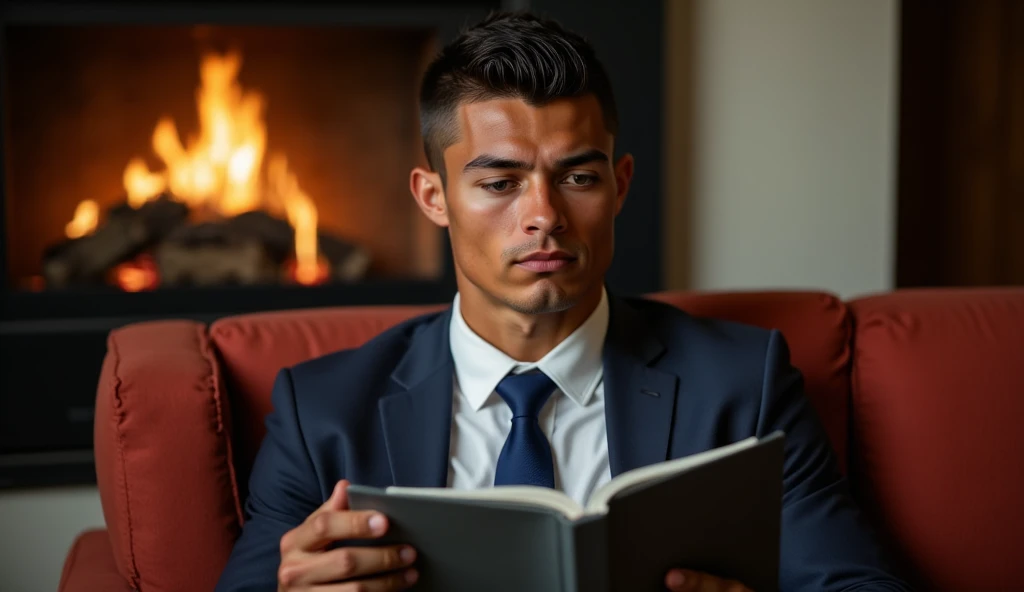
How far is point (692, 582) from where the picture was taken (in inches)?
41.7

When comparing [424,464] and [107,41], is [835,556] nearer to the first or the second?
[424,464]

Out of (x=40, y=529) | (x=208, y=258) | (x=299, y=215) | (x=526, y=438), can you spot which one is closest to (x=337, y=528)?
(x=526, y=438)

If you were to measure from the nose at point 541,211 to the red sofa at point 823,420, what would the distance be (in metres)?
0.36

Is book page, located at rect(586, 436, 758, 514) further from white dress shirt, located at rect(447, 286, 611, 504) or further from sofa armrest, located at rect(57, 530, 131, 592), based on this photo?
sofa armrest, located at rect(57, 530, 131, 592)

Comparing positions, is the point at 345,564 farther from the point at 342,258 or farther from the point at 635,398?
the point at 342,258

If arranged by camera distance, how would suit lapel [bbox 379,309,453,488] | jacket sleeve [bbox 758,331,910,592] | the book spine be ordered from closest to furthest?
the book spine
jacket sleeve [bbox 758,331,910,592]
suit lapel [bbox 379,309,453,488]

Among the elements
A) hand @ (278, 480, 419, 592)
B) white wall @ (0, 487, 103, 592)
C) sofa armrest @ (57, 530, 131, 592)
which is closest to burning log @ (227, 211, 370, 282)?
white wall @ (0, 487, 103, 592)

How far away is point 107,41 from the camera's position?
2.94 metres

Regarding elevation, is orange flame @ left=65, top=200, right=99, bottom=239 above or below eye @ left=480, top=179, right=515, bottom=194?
below

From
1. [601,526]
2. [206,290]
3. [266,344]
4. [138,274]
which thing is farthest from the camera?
[138,274]

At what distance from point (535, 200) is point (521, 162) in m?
0.05

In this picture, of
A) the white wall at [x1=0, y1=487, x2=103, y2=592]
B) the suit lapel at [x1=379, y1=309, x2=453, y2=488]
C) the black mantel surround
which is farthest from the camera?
the black mantel surround

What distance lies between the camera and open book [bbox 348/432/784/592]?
983mm

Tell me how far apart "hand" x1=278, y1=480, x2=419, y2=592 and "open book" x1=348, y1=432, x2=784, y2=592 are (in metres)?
0.01
